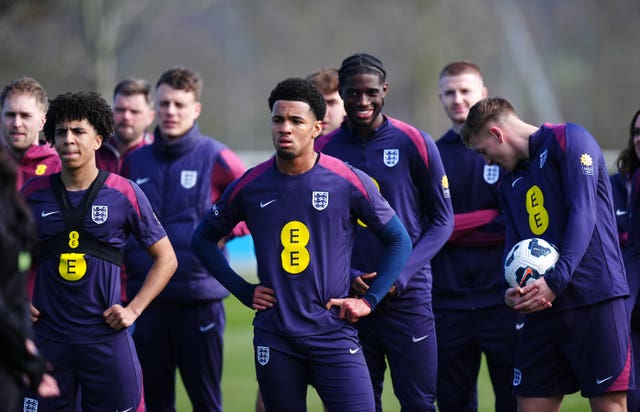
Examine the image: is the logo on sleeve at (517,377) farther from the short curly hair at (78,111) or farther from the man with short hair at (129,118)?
the man with short hair at (129,118)

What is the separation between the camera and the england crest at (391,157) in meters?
Answer: 7.04

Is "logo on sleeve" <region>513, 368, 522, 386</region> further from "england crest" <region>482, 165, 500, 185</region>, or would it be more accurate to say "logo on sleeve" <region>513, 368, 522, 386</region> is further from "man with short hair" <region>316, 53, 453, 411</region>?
"england crest" <region>482, 165, 500, 185</region>

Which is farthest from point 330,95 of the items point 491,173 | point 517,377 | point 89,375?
point 89,375

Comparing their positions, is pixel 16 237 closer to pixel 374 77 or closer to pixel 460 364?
pixel 374 77

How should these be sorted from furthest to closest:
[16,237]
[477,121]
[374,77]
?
[374,77], [477,121], [16,237]

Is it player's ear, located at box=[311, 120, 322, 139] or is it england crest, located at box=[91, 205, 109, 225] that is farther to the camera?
player's ear, located at box=[311, 120, 322, 139]

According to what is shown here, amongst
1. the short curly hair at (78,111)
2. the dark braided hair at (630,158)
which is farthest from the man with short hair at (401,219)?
the short curly hair at (78,111)

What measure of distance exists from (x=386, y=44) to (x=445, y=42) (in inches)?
78.6

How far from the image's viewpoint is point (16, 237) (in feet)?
14.0

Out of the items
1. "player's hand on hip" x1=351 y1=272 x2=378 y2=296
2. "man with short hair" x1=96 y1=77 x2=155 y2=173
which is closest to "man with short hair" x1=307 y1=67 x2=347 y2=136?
"man with short hair" x1=96 y1=77 x2=155 y2=173

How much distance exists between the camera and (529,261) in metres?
6.15

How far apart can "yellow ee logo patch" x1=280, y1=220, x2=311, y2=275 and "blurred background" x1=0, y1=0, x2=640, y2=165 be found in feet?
78.2

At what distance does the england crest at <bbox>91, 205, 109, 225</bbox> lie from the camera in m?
6.09

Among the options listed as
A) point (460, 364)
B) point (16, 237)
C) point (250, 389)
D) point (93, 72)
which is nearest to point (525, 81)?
point (93, 72)
